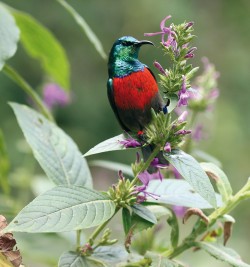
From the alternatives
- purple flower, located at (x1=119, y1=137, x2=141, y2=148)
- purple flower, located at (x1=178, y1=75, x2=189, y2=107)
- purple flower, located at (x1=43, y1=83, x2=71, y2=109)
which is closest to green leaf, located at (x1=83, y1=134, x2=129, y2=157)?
purple flower, located at (x1=119, y1=137, x2=141, y2=148)

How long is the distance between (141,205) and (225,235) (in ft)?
0.61

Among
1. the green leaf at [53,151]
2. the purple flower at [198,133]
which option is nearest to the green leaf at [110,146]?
the green leaf at [53,151]

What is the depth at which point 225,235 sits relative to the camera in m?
1.11

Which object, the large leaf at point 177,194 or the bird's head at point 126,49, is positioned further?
the large leaf at point 177,194

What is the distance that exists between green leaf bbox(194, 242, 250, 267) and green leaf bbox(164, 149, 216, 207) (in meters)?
0.20

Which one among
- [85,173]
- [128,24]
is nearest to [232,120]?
[128,24]

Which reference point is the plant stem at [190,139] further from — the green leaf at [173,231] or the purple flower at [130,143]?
the purple flower at [130,143]

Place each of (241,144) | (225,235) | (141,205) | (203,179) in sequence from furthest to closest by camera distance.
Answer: (241,144) < (225,235) < (141,205) < (203,179)

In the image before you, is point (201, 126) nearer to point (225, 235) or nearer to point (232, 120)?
point (225, 235)

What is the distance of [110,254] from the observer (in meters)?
1.06

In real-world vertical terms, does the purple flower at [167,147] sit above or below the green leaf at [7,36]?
below

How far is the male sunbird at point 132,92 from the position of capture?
919mm

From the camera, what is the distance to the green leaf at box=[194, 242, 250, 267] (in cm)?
103

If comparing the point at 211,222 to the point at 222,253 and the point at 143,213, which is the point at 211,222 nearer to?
the point at 222,253
